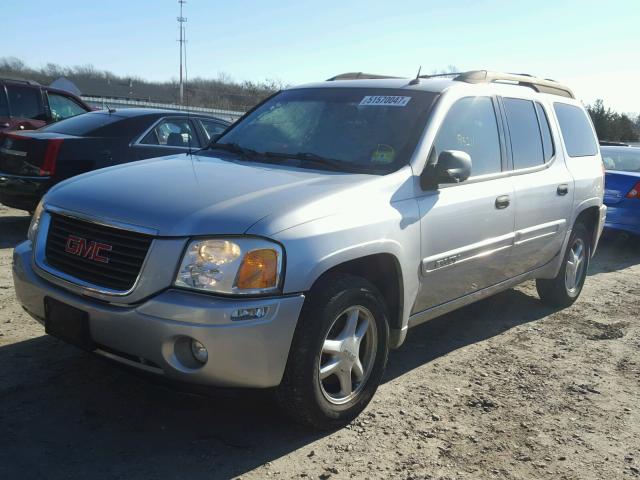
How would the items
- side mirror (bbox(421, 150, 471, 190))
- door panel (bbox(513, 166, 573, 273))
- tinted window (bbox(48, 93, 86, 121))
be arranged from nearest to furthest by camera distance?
side mirror (bbox(421, 150, 471, 190))
door panel (bbox(513, 166, 573, 273))
tinted window (bbox(48, 93, 86, 121))

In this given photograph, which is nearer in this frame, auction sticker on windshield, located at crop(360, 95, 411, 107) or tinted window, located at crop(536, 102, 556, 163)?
auction sticker on windshield, located at crop(360, 95, 411, 107)

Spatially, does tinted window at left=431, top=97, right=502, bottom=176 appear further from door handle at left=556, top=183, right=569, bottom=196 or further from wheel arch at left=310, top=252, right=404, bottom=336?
door handle at left=556, top=183, right=569, bottom=196

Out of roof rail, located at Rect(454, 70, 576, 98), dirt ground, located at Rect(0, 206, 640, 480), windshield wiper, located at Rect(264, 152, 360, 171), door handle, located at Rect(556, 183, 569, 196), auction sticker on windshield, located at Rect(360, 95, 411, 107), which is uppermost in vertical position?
roof rail, located at Rect(454, 70, 576, 98)

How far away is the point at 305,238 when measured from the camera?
9.71ft

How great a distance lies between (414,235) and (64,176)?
4866 mm

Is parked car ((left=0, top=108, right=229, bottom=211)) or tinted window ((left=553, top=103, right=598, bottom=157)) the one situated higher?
tinted window ((left=553, top=103, right=598, bottom=157))

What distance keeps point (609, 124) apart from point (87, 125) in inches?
1055

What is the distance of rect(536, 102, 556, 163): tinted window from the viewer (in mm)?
5168

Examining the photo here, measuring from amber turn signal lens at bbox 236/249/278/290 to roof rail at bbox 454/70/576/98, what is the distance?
7.59 ft

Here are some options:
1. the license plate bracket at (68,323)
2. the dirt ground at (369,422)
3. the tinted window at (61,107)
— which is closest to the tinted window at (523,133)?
the dirt ground at (369,422)

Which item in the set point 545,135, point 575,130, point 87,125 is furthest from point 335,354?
point 87,125

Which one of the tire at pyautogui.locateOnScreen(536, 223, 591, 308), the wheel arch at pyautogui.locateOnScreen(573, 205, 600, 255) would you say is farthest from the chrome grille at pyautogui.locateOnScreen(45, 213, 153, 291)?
the wheel arch at pyautogui.locateOnScreen(573, 205, 600, 255)

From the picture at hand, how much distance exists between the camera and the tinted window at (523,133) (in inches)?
186

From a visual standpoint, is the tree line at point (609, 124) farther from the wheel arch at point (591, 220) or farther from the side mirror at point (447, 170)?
the side mirror at point (447, 170)
